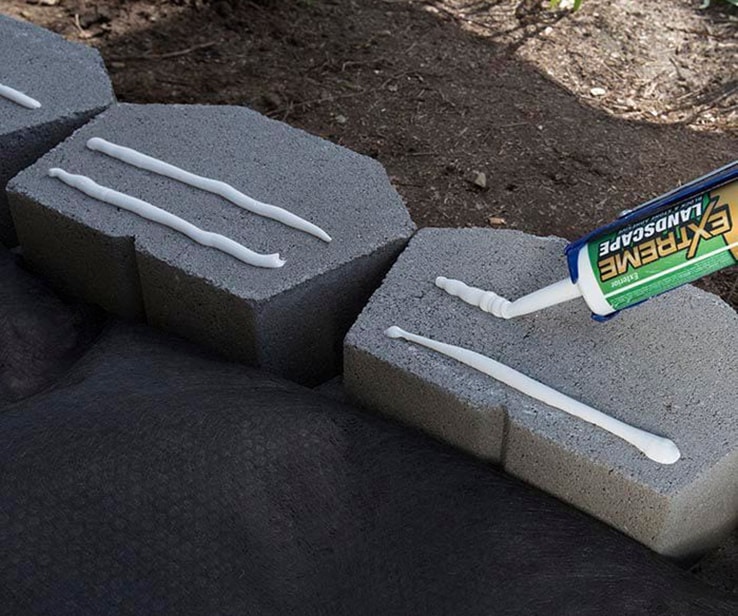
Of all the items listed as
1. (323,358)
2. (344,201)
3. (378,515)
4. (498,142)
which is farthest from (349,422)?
(498,142)

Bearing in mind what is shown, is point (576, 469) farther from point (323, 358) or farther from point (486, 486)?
point (323, 358)

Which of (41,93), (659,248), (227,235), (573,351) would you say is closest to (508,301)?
(573,351)

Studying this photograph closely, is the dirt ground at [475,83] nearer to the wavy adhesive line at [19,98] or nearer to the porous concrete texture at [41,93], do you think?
the porous concrete texture at [41,93]

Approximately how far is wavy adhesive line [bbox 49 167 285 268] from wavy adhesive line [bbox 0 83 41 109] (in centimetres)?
20

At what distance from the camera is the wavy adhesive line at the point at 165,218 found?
1.57 meters

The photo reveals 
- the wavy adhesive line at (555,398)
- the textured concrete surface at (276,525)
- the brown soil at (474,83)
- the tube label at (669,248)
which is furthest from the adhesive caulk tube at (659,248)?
the brown soil at (474,83)

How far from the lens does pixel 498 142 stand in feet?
8.08

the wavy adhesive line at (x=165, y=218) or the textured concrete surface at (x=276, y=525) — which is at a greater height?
the wavy adhesive line at (x=165, y=218)

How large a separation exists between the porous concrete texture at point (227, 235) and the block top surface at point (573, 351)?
102 mm

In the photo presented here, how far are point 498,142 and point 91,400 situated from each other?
1309 mm

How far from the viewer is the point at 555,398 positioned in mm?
1375

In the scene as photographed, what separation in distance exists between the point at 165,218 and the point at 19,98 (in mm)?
434

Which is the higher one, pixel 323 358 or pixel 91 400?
pixel 91 400

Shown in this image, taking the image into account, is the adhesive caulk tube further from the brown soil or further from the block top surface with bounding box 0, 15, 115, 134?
the block top surface with bounding box 0, 15, 115, 134
